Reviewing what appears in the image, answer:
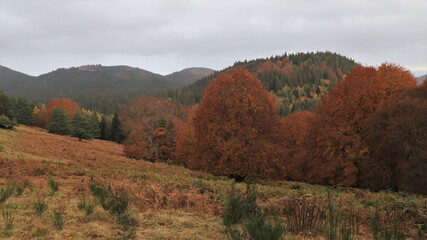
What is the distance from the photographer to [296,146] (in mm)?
48969

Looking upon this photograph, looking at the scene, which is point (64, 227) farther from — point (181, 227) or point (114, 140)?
point (114, 140)

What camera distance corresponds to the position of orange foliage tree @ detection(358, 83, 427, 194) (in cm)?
2361

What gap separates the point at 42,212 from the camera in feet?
33.0

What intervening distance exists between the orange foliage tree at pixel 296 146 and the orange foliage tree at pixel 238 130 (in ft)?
7.62

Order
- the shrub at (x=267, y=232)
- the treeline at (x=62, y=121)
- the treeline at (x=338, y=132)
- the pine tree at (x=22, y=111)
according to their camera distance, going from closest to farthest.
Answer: the shrub at (x=267, y=232) < the treeline at (x=338, y=132) < the treeline at (x=62, y=121) < the pine tree at (x=22, y=111)

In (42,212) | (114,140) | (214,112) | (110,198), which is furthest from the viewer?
(114,140)

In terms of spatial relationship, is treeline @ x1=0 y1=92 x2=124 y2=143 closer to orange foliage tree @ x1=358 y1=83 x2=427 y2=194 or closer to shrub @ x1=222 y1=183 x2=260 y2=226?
orange foliage tree @ x1=358 y1=83 x2=427 y2=194

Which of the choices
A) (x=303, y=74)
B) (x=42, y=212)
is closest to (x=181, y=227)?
(x=42, y=212)

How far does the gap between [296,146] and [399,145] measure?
24.4m

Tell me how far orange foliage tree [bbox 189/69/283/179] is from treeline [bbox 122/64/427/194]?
0.08 metres

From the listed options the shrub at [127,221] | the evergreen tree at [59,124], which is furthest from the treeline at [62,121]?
the shrub at [127,221]

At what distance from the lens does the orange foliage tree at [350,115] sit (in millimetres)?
28703

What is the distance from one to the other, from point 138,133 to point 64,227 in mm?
51199

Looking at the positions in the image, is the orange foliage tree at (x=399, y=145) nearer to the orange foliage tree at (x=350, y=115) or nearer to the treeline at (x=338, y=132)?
the treeline at (x=338, y=132)
